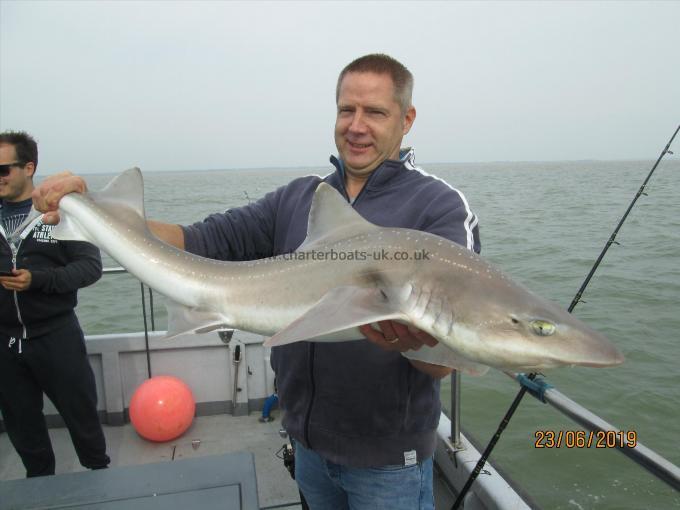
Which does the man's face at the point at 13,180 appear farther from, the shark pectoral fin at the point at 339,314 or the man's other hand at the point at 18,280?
the shark pectoral fin at the point at 339,314

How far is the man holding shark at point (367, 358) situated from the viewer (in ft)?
7.34

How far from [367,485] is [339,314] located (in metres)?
1.00

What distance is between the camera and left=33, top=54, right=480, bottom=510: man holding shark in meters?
2.24

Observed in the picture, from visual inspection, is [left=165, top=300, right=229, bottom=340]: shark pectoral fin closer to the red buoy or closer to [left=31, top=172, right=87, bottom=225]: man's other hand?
[left=31, top=172, right=87, bottom=225]: man's other hand

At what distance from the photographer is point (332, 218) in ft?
7.15

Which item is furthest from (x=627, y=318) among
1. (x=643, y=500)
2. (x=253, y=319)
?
(x=253, y=319)

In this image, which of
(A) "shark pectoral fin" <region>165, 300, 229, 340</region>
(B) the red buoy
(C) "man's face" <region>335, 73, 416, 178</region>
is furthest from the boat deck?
(C) "man's face" <region>335, 73, 416, 178</region>

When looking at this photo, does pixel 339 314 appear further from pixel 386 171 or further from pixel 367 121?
pixel 367 121

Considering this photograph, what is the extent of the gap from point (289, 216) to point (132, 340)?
126 inches

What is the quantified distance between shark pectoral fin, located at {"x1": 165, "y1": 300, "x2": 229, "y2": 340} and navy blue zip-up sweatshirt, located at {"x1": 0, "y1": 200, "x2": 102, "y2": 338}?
182 cm

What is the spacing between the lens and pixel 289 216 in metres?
2.68

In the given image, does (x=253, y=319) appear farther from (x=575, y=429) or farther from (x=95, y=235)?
(x=575, y=429)

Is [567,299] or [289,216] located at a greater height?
[289,216]

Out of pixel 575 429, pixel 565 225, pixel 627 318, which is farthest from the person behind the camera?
pixel 565 225
